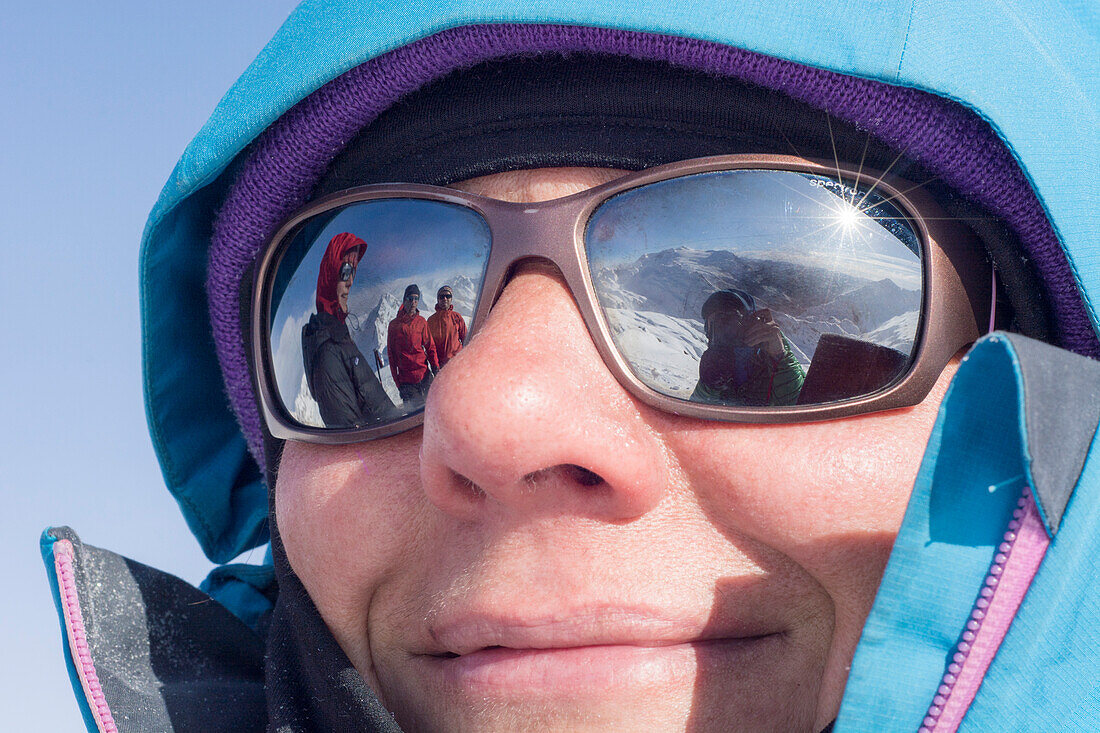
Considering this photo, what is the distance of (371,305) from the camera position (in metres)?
1.49

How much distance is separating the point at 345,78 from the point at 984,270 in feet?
3.59

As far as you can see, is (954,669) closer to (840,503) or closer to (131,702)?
(840,503)

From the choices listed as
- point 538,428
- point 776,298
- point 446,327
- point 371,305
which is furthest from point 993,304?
point 371,305

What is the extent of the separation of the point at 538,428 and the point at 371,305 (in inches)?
18.4

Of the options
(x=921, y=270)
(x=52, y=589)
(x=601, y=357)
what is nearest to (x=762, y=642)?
(x=601, y=357)

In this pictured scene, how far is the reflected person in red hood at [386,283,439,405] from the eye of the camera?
56.3 inches

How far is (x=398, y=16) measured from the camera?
4.95 feet

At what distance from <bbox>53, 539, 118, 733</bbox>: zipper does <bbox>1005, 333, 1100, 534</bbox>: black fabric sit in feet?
4.98

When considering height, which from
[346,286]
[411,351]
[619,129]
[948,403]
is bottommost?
[948,403]

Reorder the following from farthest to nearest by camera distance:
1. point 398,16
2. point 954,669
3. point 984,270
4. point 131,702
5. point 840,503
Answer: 1. point 131,702
2. point 398,16
3. point 984,270
4. point 840,503
5. point 954,669

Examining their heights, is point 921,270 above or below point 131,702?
above

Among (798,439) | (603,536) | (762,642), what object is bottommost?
(762,642)

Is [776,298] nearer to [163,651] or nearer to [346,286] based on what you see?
[346,286]

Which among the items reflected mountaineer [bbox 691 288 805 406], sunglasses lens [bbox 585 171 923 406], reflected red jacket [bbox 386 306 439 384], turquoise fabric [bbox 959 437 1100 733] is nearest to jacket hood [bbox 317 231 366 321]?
reflected red jacket [bbox 386 306 439 384]
